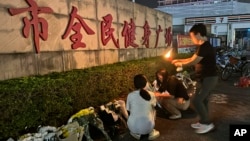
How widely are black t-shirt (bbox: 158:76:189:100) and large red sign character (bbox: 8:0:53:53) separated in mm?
2840

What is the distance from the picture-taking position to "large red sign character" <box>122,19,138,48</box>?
29.3ft

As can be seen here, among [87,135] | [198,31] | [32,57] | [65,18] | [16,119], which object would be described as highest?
[65,18]

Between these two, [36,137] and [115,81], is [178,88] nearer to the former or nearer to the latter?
[115,81]

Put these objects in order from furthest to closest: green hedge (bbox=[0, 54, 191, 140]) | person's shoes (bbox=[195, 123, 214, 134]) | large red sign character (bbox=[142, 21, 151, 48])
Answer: large red sign character (bbox=[142, 21, 151, 48])
person's shoes (bbox=[195, 123, 214, 134])
green hedge (bbox=[0, 54, 191, 140])

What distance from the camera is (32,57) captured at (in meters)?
5.15

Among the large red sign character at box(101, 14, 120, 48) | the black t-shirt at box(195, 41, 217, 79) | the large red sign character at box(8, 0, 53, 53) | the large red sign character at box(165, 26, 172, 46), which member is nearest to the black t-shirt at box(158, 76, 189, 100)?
the black t-shirt at box(195, 41, 217, 79)

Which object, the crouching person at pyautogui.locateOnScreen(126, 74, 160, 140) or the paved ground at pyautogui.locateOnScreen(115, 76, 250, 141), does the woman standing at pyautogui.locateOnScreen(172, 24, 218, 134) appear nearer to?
the paved ground at pyautogui.locateOnScreen(115, 76, 250, 141)

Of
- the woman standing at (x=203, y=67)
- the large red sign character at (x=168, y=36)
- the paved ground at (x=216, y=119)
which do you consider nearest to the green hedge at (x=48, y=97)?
the paved ground at (x=216, y=119)

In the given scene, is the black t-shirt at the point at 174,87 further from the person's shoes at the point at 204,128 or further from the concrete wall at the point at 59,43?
the concrete wall at the point at 59,43

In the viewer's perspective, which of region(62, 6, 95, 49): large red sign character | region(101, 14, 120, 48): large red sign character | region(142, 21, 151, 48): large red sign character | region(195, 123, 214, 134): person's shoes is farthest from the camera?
region(142, 21, 151, 48): large red sign character

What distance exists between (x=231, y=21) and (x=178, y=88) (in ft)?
90.0

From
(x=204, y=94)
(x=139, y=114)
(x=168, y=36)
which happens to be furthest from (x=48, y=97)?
(x=168, y=36)

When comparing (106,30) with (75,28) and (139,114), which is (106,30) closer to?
(75,28)

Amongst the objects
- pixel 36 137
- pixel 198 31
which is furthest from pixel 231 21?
pixel 36 137
